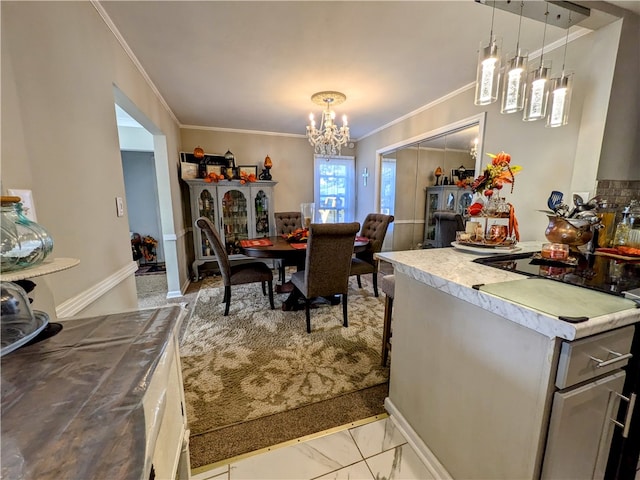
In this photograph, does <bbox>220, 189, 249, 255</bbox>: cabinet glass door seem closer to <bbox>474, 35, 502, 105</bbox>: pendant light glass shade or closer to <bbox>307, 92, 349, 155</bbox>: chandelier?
<bbox>307, 92, 349, 155</bbox>: chandelier

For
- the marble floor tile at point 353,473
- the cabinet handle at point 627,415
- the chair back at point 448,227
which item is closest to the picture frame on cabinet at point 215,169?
the chair back at point 448,227

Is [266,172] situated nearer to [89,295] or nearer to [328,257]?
[328,257]

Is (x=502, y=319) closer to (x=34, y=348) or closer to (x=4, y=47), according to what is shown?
(x=34, y=348)

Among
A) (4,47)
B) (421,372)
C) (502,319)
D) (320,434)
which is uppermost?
(4,47)

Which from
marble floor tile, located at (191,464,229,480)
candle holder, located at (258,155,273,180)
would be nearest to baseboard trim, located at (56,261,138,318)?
marble floor tile, located at (191,464,229,480)

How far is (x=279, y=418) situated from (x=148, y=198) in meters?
4.92

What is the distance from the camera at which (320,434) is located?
1358mm

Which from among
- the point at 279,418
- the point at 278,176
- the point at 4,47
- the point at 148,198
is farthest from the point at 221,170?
the point at 279,418

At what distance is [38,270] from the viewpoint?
0.61 meters

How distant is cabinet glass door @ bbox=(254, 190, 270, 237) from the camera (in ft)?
13.6

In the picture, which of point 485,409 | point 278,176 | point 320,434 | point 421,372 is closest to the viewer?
point 485,409

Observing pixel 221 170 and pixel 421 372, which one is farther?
pixel 221 170

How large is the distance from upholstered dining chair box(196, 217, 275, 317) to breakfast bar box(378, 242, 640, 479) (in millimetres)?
1819

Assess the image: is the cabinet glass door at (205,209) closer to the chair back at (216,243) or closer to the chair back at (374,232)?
the chair back at (216,243)
